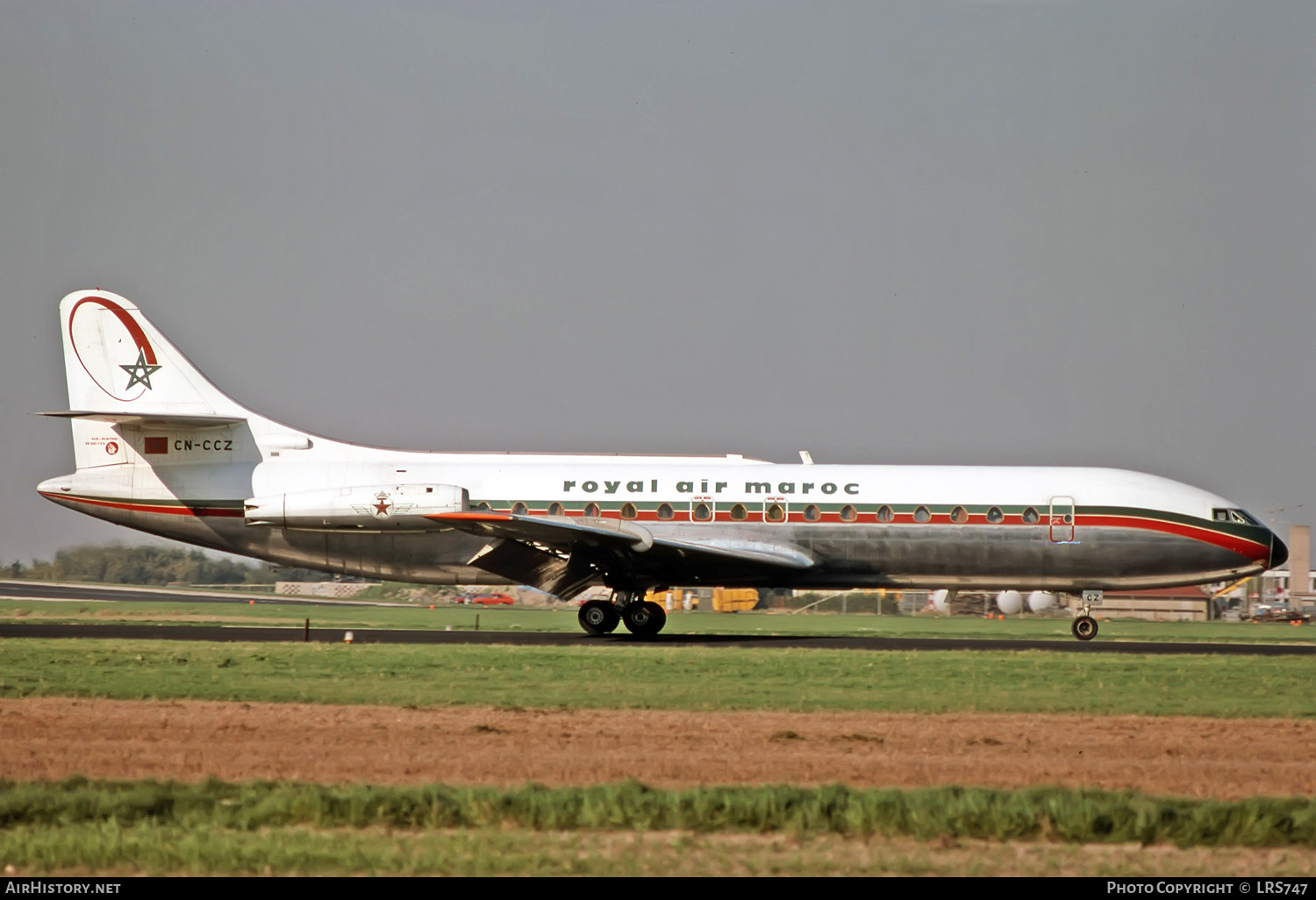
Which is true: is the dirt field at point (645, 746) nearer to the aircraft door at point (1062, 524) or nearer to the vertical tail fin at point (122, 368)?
the aircraft door at point (1062, 524)

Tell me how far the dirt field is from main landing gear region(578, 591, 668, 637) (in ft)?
38.6

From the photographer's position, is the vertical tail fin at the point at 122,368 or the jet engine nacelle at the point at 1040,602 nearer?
the vertical tail fin at the point at 122,368

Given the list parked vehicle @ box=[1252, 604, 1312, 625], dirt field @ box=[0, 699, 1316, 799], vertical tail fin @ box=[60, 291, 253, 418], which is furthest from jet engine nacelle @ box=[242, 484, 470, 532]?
parked vehicle @ box=[1252, 604, 1312, 625]

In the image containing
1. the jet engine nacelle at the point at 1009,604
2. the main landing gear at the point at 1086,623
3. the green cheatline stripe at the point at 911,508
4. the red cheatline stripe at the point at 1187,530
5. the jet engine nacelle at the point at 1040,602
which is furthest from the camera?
the jet engine nacelle at the point at 1040,602

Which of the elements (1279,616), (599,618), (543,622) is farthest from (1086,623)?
(1279,616)

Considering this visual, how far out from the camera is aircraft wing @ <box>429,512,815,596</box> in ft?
82.2

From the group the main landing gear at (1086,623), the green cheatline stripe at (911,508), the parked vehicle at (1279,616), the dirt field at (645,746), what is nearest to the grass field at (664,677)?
the dirt field at (645,746)

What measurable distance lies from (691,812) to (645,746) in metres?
3.36

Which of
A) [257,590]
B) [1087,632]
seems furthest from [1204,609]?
[257,590]

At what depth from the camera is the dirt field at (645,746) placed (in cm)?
1115

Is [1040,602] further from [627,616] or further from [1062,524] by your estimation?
[627,616]

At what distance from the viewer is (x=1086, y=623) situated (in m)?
28.7

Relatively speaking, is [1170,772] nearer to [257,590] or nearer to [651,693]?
[651,693]

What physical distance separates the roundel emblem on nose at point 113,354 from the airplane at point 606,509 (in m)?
0.03
